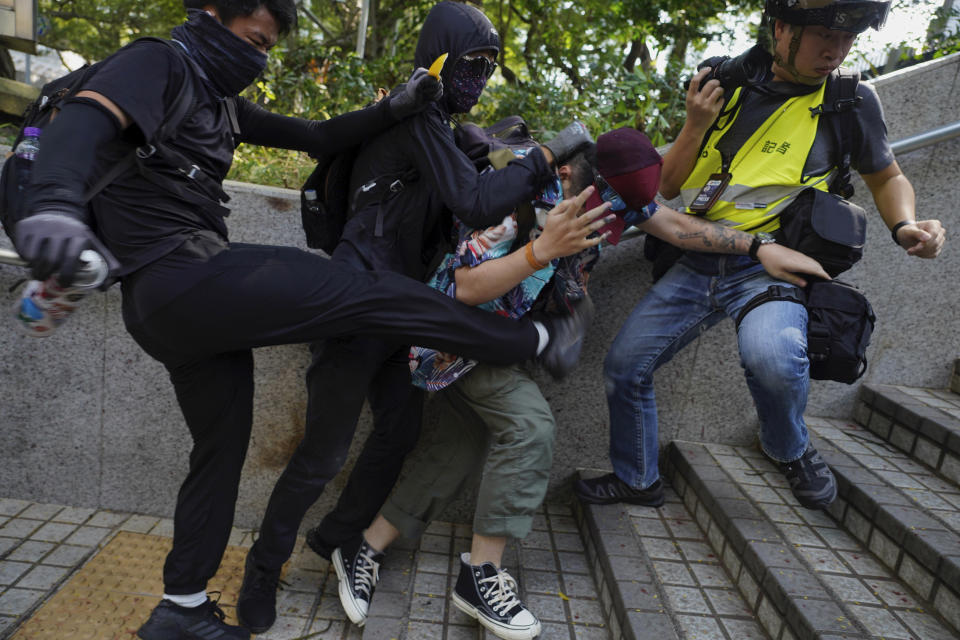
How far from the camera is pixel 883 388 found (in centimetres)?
363

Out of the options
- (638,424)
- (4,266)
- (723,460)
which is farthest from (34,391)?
(723,460)

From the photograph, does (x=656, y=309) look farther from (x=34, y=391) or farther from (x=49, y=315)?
(x=34, y=391)

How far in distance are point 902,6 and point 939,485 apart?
3.77 metres

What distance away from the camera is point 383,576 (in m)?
2.94

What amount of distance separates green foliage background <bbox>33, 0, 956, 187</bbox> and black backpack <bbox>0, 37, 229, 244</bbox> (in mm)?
1615

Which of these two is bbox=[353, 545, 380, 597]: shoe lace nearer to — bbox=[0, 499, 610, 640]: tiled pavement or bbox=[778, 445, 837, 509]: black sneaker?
bbox=[0, 499, 610, 640]: tiled pavement

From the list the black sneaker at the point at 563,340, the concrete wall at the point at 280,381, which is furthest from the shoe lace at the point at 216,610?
the black sneaker at the point at 563,340

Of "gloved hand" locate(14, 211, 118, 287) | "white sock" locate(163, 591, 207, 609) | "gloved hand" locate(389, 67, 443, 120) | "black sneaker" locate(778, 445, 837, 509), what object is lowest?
"white sock" locate(163, 591, 207, 609)

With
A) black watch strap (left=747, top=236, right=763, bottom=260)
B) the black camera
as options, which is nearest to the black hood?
the black camera

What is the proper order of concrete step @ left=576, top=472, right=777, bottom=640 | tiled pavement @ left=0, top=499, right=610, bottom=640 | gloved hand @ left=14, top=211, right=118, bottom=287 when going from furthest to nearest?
tiled pavement @ left=0, top=499, right=610, bottom=640, concrete step @ left=576, top=472, right=777, bottom=640, gloved hand @ left=14, top=211, right=118, bottom=287

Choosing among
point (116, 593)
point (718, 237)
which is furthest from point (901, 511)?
point (116, 593)

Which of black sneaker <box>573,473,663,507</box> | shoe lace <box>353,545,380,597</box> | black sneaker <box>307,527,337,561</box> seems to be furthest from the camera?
black sneaker <box>573,473,663,507</box>

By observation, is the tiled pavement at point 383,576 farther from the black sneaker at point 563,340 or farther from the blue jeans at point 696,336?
the black sneaker at point 563,340

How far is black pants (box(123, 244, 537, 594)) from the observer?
2018 millimetres
